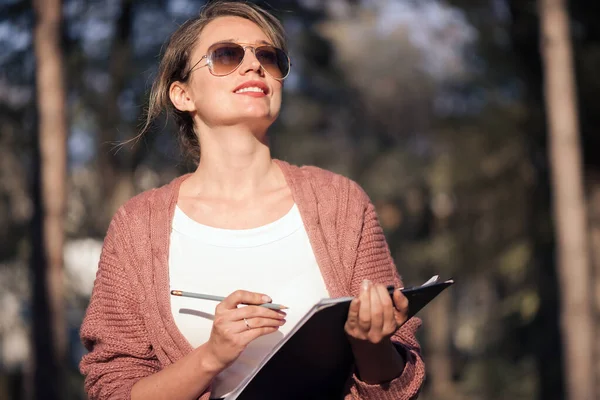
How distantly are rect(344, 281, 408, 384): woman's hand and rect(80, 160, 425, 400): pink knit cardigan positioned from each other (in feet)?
0.18

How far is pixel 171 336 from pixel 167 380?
0.16m

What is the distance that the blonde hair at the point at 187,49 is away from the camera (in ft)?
9.45

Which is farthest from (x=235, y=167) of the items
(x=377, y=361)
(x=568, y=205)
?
(x=568, y=205)

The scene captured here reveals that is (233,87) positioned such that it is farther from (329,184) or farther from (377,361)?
(377,361)

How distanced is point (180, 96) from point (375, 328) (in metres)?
1.09

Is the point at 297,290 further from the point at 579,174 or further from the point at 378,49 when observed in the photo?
the point at 378,49

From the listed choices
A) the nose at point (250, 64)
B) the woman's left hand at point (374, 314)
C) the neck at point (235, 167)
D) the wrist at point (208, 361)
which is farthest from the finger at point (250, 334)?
the nose at point (250, 64)

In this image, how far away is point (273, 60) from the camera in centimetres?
279

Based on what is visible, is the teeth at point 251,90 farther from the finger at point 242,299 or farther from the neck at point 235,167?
the finger at point 242,299

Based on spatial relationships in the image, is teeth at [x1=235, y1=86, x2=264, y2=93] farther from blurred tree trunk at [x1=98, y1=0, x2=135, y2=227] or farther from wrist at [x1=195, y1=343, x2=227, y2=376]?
blurred tree trunk at [x1=98, y1=0, x2=135, y2=227]

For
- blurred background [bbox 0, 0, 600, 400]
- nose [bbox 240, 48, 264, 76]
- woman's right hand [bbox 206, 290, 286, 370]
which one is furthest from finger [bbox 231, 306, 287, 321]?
blurred background [bbox 0, 0, 600, 400]

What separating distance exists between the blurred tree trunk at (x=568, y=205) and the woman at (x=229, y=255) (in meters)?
6.62

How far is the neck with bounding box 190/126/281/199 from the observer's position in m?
2.72

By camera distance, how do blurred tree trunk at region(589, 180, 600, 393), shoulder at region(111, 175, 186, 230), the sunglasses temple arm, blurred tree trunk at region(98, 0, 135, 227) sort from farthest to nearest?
blurred tree trunk at region(589, 180, 600, 393)
blurred tree trunk at region(98, 0, 135, 227)
the sunglasses temple arm
shoulder at region(111, 175, 186, 230)
